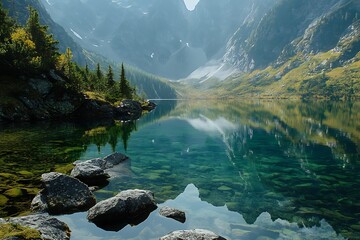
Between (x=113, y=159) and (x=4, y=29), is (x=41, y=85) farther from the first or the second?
(x=113, y=159)

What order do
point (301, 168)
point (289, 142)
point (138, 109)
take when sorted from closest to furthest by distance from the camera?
point (301, 168) < point (289, 142) < point (138, 109)

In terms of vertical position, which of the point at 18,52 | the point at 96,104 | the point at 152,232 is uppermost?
the point at 18,52

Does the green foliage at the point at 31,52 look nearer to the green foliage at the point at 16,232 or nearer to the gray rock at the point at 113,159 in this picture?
the gray rock at the point at 113,159

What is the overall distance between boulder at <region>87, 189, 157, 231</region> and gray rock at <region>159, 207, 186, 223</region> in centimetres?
107

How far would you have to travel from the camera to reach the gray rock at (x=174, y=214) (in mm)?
21594

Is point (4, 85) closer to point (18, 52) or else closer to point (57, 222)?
point (18, 52)

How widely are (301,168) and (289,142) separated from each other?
72.9 feet

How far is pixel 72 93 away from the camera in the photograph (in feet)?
335

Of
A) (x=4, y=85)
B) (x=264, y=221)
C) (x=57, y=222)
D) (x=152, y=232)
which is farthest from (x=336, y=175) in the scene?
(x=4, y=85)

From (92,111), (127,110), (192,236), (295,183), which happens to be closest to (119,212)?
(192,236)

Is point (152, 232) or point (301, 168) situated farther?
point (301, 168)

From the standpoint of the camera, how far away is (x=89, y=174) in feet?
95.7

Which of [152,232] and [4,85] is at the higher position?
[4,85]

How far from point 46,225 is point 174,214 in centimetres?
822
